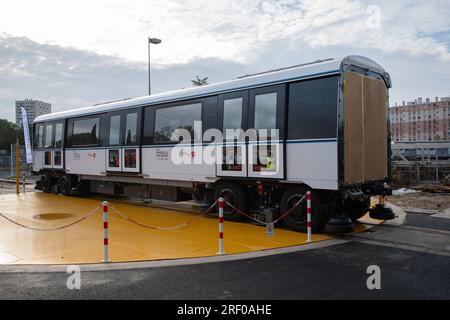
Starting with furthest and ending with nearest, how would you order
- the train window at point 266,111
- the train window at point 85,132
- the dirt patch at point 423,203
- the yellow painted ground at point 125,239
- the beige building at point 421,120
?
the beige building at point 421,120 < the train window at point 85,132 < the dirt patch at point 423,203 < the train window at point 266,111 < the yellow painted ground at point 125,239

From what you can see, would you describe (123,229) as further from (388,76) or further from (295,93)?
(388,76)

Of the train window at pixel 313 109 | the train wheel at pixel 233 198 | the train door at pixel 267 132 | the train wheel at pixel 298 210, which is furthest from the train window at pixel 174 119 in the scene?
the train wheel at pixel 298 210

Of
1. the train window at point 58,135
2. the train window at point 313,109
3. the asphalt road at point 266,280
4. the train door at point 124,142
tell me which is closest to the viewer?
the asphalt road at point 266,280

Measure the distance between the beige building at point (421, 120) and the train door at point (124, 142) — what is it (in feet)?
374

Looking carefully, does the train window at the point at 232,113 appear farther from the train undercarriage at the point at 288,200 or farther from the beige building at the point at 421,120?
the beige building at the point at 421,120

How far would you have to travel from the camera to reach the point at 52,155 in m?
18.1

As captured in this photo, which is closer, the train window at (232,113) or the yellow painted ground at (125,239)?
the yellow painted ground at (125,239)

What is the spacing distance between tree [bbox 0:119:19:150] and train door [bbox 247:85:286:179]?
305 feet

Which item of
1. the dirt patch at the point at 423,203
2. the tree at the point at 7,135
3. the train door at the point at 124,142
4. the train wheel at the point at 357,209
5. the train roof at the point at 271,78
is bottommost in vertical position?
the dirt patch at the point at 423,203

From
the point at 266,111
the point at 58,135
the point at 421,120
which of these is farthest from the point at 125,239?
the point at 421,120

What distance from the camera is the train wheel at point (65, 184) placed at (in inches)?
679

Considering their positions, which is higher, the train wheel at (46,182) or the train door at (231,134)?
the train door at (231,134)

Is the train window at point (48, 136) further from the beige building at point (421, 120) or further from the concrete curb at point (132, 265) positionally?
the beige building at point (421, 120)
